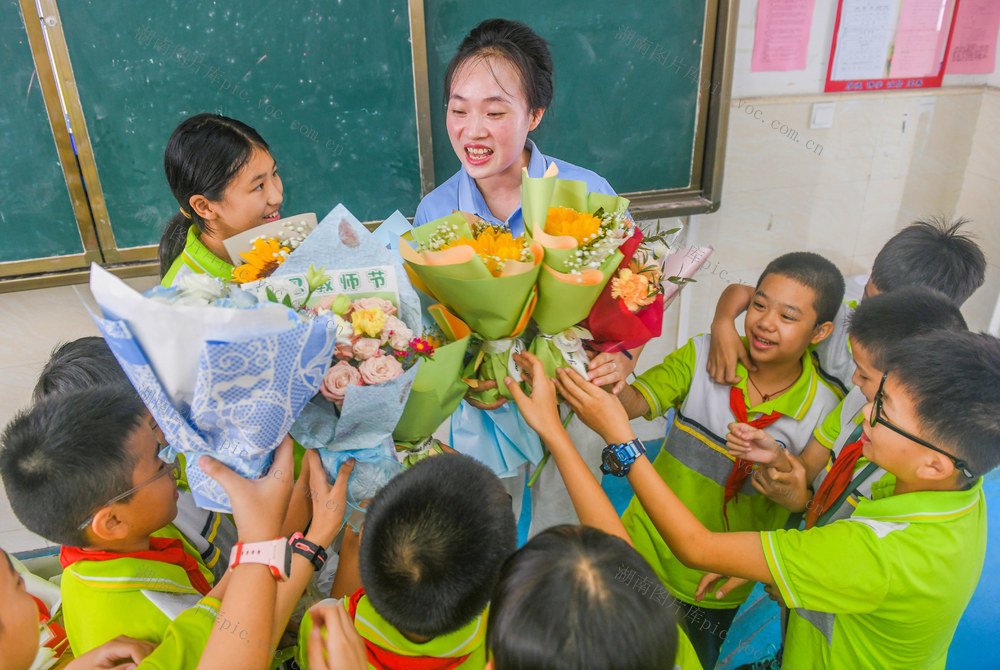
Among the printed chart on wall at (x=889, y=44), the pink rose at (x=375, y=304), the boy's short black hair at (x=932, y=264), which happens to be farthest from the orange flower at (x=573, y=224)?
the printed chart on wall at (x=889, y=44)

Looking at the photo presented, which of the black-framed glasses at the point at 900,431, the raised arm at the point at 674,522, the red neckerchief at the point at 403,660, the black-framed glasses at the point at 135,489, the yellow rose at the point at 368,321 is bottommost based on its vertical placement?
the red neckerchief at the point at 403,660

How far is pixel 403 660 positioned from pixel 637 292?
79 centimetres

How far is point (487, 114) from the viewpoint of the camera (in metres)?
1.65

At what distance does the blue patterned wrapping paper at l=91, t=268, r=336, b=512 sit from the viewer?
0.85 meters

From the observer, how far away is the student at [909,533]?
102 centimetres

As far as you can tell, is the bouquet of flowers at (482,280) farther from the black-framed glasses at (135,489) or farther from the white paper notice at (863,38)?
the white paper notice at (863,38)

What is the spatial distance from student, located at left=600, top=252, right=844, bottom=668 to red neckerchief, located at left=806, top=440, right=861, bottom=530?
0.61 ft

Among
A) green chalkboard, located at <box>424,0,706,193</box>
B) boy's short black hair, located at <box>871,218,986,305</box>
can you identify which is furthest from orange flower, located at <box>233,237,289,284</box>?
boy's short black hair, located at <box>871,218,986,305</box>

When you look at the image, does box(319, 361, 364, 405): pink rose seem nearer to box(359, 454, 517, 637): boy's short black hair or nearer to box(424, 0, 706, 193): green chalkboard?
box(359, 454, 517, 637): boy's short black hair

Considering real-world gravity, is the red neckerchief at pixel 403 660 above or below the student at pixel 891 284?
below

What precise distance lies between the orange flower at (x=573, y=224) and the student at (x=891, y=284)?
24.9 inches

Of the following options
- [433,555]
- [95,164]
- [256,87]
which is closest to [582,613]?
[433,555]

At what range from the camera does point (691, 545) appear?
1137mm

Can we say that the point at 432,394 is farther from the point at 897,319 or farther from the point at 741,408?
the point at 897,319
